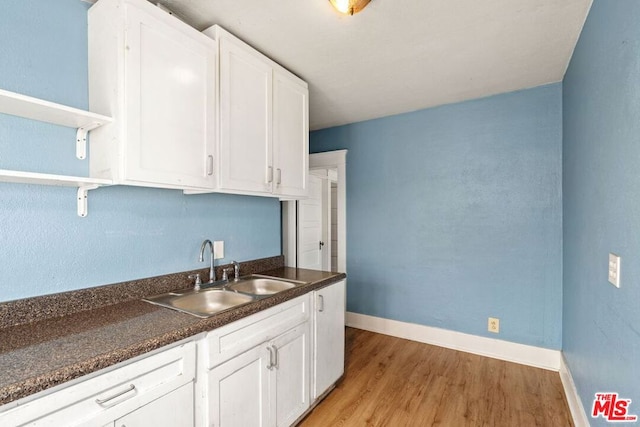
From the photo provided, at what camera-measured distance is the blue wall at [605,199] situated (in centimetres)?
107

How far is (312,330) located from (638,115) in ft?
5.94

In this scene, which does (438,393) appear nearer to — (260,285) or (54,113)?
(260,285)

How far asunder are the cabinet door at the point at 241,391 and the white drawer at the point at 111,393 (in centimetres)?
15

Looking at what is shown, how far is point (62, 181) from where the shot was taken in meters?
1.22

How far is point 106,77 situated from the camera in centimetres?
132

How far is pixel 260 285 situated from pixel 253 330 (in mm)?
604

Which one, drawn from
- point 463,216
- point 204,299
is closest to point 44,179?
point 204,299

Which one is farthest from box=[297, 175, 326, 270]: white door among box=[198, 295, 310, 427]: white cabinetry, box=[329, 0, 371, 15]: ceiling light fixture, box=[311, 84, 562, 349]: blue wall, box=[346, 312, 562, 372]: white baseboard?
box=[329, 0, 371, 15]: ceiling light fixture

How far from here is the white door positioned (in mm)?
3326

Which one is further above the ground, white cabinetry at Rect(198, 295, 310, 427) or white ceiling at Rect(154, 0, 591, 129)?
white ceiling at Rect(154, 0, 591, 129)

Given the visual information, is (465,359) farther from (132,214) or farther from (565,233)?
(132,214)

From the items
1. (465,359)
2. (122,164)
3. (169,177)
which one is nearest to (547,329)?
(465,359)

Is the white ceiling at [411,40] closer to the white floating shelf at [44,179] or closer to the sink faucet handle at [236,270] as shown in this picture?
the white floating shelf at [44,179]

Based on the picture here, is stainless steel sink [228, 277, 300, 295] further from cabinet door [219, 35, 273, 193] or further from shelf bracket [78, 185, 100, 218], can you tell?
shelf bracket [78, 185, 100, 218]
